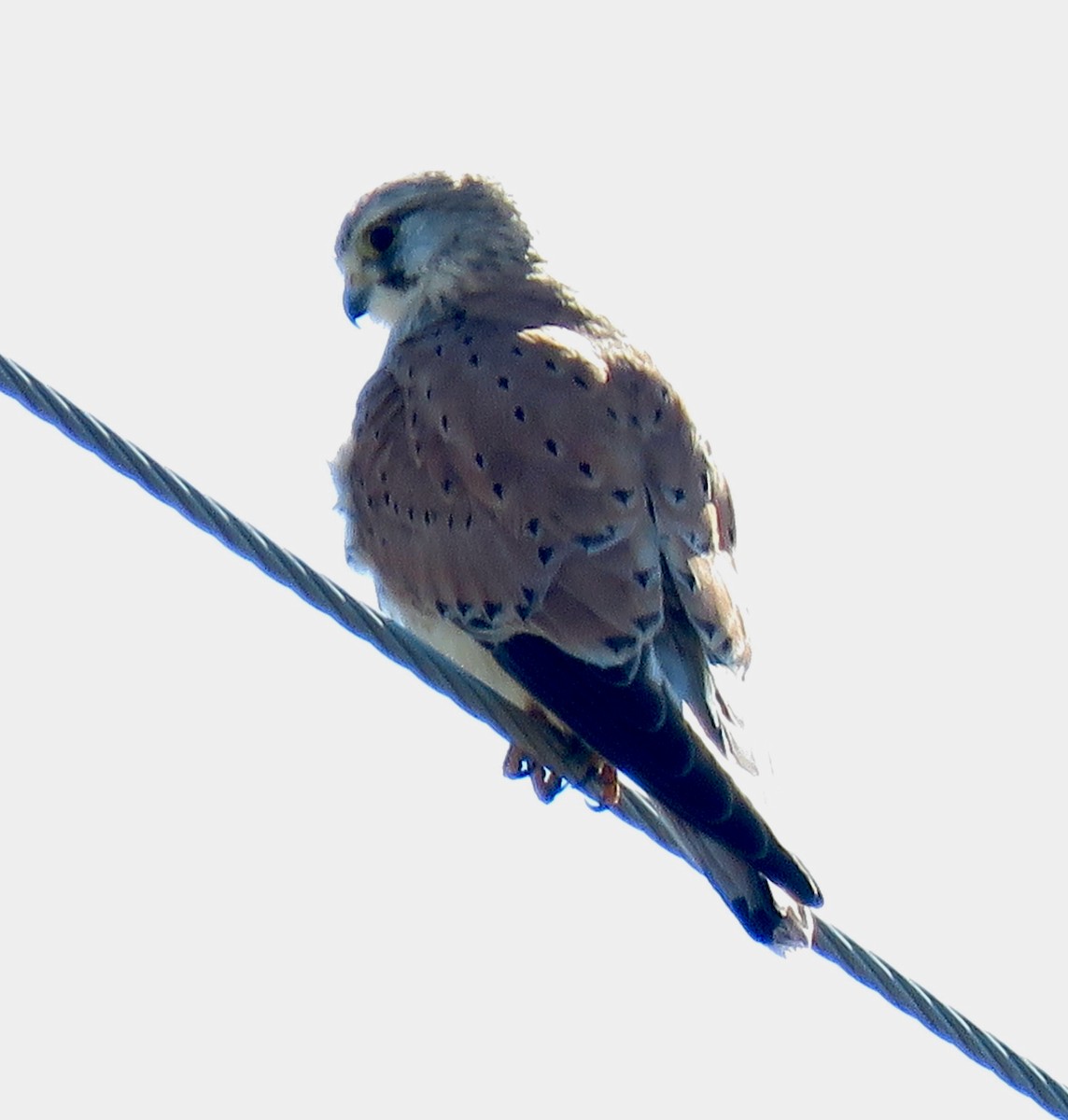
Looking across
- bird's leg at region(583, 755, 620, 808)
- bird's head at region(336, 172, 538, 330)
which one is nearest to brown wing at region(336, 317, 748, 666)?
bird's leg at region(583, 755, 620, 808)

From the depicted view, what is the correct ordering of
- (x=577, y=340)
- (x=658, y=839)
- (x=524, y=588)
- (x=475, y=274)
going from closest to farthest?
(x=658, y=839) < (x=524, y=588) < (x=577, y=340) < (x=475, y=274)

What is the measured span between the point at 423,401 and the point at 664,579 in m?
0.84

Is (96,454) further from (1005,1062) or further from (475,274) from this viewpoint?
(475,274)

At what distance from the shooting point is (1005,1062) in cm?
388

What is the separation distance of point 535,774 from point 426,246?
68.7 inches

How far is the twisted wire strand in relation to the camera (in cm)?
386

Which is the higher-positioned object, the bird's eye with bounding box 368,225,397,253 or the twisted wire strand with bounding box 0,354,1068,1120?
the bird's eye with bounding box 368,225,397,253

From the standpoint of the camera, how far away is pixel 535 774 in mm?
5145

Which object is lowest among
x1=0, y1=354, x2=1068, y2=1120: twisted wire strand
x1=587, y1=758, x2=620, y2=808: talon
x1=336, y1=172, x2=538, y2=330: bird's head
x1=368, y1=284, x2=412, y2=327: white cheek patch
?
x1=0, y1=354, x2=1068, y2=1120: twisted wire strand

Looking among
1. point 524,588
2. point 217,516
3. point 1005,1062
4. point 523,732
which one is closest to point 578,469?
point 524,588

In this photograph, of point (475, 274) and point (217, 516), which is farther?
point (475, 274)

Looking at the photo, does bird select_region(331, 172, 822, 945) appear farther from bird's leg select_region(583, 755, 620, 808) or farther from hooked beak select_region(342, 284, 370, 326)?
hooked beak select_region(342, 284, 370, 326)

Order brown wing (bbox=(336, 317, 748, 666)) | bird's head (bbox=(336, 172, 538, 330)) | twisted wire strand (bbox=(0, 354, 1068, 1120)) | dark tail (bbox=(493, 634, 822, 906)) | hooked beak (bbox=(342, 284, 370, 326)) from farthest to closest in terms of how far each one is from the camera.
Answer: hooked beak (bbox=(342, 284, 370, 326)), bird's head (bbox=(336, 172, 538, 330)), brown wing (bbox=(336, 317, 748, 666)), dark tail (bbox=(493, 634, 822, 906)), twisted wire strand (bbox=(0, 354, 1068, 1120))

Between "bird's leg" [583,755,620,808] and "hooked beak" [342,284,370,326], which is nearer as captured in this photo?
"bird's leg" [583,755,620,808]
